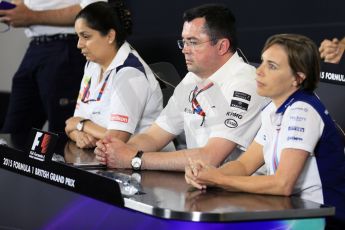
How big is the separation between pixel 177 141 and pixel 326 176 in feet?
4.61

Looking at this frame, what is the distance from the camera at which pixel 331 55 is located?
375cm

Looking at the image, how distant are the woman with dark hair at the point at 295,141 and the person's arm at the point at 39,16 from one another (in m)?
2.04

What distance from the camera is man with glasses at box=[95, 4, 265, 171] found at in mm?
3182

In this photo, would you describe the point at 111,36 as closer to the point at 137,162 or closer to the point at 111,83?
the point at 111,83

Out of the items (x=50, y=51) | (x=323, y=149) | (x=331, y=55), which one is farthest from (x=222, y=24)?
(x=50, y=51)

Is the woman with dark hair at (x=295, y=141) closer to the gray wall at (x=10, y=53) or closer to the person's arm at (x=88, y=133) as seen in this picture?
the person's arm at (x=88, y=133)

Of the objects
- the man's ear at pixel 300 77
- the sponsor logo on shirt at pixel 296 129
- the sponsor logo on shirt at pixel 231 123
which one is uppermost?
the man's ear at pixel 300 77

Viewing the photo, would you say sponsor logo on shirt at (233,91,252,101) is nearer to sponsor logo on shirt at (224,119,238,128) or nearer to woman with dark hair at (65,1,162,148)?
sponsor logo on shirt at (224,119,238,128)

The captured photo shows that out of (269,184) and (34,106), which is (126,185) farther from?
(34,106)

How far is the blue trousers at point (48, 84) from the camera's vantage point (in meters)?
4.75

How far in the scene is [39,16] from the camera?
471 centimetres

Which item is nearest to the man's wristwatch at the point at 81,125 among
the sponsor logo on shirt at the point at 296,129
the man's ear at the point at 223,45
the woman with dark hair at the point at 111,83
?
the woman with dark hair at the point at 111,83

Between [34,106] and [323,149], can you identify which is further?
[34,106]

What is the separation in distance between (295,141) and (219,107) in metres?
0.69
